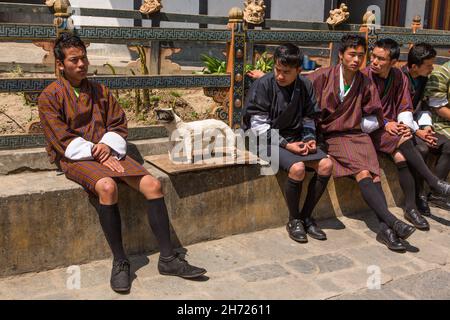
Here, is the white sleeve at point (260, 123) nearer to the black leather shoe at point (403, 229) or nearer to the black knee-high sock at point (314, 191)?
the black knee-high sock at point (314, 191)

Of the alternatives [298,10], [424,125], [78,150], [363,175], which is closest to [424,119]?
[424,125]

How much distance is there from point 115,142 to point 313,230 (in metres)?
1.78

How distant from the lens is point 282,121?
4695 mm

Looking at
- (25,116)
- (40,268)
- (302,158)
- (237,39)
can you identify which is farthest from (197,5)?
(40,268)

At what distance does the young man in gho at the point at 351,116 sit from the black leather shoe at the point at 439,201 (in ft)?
Result: 3.62

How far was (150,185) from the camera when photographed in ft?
12.5

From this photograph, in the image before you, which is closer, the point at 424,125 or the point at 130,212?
the point at 130,212

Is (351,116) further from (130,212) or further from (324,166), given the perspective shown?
(130,212)

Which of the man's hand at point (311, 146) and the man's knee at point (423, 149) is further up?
the man's hand at point (311, 146)

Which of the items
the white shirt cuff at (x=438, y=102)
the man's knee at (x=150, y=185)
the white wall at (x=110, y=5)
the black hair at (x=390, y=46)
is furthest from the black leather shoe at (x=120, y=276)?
the white wall at (x=110, y=5)

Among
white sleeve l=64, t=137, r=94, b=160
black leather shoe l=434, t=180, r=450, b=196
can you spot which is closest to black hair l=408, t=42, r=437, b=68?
black leather shoe l=434, t=180, r=450, b=196

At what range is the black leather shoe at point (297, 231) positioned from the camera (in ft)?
14.9

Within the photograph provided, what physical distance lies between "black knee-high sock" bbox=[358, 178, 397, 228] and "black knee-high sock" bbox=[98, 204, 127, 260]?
2.06 metres

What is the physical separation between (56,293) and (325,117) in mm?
2683
